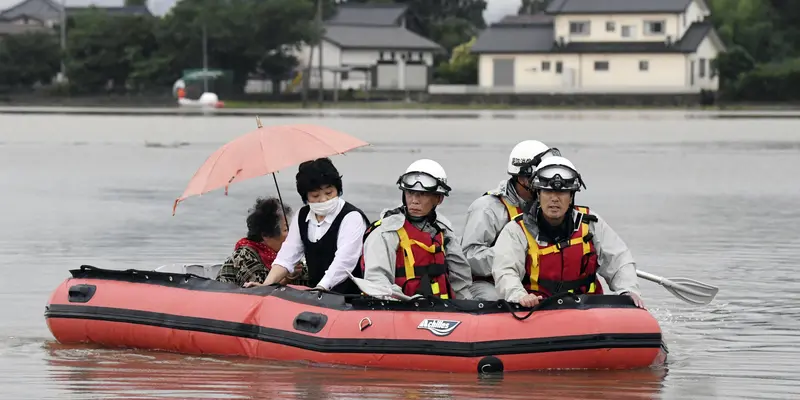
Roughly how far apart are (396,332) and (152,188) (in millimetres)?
17026

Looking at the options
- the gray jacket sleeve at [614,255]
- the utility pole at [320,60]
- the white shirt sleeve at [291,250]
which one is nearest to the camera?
the gray jacket sleeve at [614,255]

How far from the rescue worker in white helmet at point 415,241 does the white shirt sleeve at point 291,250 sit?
59cm

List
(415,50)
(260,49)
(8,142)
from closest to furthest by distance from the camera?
(8,142)
(260,49)
(415,50)

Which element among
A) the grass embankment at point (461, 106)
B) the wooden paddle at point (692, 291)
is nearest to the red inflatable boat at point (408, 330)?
the wooden paddle at point (692, 291)

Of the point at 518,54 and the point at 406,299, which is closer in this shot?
the point at 406,299

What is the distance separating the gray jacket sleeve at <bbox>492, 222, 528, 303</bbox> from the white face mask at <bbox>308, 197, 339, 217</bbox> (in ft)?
3.77

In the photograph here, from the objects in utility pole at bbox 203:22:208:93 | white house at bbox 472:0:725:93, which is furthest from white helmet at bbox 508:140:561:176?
utility pole at bbox 203:22:208:93

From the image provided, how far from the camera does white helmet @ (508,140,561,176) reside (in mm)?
10828

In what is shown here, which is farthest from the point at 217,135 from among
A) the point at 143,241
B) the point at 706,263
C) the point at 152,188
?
the point at 706,263

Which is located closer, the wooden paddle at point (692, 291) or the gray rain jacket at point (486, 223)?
the gray rain jacket at point (486, 223)

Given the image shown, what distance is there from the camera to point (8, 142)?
135 feet

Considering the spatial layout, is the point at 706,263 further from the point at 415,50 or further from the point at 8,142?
the point at 415,50

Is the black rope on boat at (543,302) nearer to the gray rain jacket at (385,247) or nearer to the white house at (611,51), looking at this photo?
the gray rain jacket at (385,247)

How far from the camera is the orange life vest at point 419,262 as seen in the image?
33.3ft
